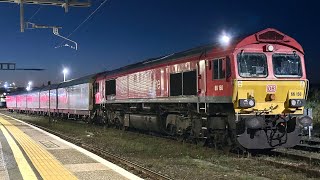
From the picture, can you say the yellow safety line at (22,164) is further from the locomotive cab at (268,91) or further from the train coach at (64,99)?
the train coach at (64,99)

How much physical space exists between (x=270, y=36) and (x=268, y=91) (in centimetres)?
171

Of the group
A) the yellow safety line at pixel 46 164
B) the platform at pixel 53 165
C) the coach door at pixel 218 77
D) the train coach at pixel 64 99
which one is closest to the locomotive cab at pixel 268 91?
the coach door at pixel 218 77

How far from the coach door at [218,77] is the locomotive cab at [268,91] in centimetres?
39

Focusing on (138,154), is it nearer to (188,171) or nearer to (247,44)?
(188,171)

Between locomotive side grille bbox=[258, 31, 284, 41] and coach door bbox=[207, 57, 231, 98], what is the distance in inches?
49.3

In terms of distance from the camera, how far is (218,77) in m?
13.5

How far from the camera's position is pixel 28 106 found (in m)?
61.4

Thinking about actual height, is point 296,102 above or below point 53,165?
above

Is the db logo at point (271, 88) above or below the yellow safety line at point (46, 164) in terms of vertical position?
above

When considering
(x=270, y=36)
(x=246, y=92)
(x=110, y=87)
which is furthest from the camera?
(x=110, y=87)

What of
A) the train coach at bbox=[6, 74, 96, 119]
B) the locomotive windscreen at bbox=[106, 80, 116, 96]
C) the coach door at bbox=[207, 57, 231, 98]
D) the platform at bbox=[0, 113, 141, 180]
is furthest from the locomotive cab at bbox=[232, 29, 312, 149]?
the train coach at bbox=[6, 74, 96, 119]

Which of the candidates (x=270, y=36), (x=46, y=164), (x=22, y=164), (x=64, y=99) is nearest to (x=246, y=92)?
(x=270, y=36)

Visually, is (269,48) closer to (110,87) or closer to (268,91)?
(268,91)

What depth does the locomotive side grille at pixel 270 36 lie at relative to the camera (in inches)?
520
